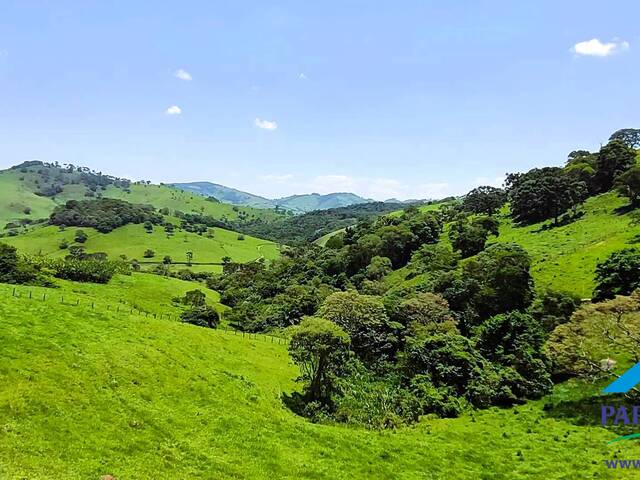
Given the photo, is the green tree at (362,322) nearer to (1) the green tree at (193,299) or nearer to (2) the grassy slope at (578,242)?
(2) the grassy slope at (578,242)

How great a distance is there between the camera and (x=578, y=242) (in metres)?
91.9

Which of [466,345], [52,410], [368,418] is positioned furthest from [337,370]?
[52,410]

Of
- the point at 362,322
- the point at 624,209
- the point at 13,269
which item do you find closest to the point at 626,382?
the point at 362,322

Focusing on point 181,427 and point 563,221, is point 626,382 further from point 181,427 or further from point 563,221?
point 563,221

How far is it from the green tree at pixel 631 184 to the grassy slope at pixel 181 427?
246 ft

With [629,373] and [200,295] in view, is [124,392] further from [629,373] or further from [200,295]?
Result: [200,295]

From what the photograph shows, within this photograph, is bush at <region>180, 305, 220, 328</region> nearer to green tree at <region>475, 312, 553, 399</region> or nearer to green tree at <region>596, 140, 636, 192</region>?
green tree at <region>475, 312, 553, 399</region>

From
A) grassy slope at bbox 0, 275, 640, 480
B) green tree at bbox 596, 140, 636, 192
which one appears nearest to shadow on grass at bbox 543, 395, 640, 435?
grassy slope at bbox 0, 275, 640, 480

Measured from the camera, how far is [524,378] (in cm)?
4988

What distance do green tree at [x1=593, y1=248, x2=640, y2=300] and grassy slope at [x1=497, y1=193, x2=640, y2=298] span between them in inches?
260

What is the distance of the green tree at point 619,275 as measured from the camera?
190 feet

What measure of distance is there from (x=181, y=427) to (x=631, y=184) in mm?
104926

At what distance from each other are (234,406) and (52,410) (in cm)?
1397

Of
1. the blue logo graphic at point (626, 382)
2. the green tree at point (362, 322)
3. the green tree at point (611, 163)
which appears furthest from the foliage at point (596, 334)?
the green tree at point (611, 163)
